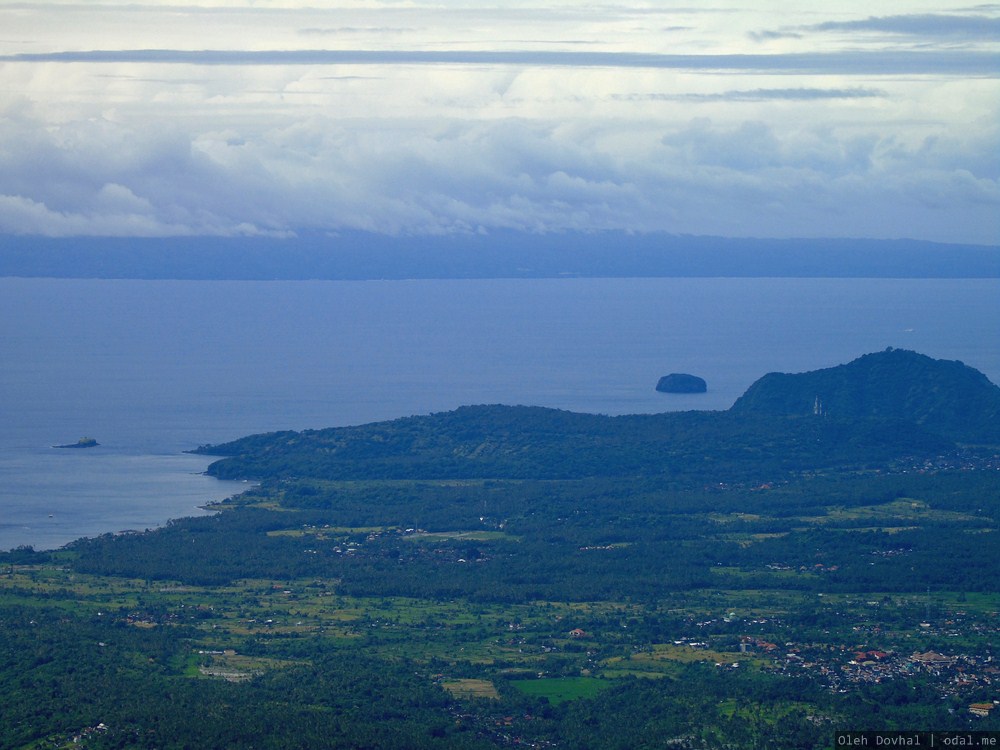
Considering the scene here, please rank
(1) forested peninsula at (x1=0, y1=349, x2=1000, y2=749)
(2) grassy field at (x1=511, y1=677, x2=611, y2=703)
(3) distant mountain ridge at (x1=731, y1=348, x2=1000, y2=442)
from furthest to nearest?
1. (3) distant mountain ridge at (x1=731, y1=348, x2=1000, y2=442)
2. (2) grassy field at (x1=511, y1=677, x2=611, y2=703)
3. (1) forested peninsula at (x1=0, y1=349, x2=1000, y2=749)

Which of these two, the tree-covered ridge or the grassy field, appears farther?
the tree-covered ridge

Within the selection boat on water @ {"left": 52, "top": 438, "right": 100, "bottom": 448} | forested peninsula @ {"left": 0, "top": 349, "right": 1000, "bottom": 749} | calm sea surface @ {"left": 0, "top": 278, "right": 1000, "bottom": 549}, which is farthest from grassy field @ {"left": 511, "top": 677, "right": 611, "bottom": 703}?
boat on water @ {"left": 52, "top": 438, "right": 100, "bottom": 448}

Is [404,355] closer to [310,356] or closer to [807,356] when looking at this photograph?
[310,356]

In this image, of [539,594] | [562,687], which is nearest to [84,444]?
[539,594]

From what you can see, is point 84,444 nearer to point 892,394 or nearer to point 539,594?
point 539,594

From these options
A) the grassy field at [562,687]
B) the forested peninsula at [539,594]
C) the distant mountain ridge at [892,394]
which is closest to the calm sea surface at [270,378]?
the forested peninsula at [539,594]

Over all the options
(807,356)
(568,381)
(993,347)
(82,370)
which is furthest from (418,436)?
(993,347)

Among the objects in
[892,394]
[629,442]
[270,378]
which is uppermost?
[270,378]

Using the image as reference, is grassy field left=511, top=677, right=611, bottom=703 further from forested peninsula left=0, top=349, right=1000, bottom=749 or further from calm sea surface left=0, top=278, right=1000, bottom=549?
calm sea surface left=0, top=278, right=1000, bottom=549
